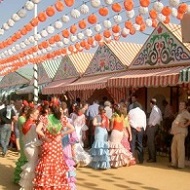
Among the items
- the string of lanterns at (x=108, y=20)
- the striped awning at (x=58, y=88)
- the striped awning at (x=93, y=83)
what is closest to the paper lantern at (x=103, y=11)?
the string of lanterns at (x=108, y=20)

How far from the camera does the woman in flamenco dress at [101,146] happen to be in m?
10.4

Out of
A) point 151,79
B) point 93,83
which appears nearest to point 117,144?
point 151,79

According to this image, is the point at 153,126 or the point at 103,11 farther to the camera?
the point at 153,126

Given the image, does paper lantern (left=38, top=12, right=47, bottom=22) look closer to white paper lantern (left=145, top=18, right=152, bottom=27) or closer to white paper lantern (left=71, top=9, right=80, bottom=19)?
white paper lantern (left=71, top=9, right=80, bottom=19)

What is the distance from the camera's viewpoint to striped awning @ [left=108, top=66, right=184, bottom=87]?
38.7ft

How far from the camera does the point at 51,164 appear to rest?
7.11 meters

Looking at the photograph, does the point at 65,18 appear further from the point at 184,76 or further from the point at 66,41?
the point at 184,76

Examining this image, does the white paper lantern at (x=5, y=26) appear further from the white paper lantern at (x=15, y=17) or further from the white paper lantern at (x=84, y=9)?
the white paper lantern at (x=84, y=9)

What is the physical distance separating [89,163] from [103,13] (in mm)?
4020

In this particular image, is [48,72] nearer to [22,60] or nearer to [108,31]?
[22,60]

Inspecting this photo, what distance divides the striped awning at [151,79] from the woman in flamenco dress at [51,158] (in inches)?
215

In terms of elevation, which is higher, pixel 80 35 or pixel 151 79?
pixel 80 35

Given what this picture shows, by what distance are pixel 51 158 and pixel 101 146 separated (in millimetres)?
3494

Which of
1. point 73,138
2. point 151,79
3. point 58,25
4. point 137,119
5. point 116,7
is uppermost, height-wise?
point 58,25
